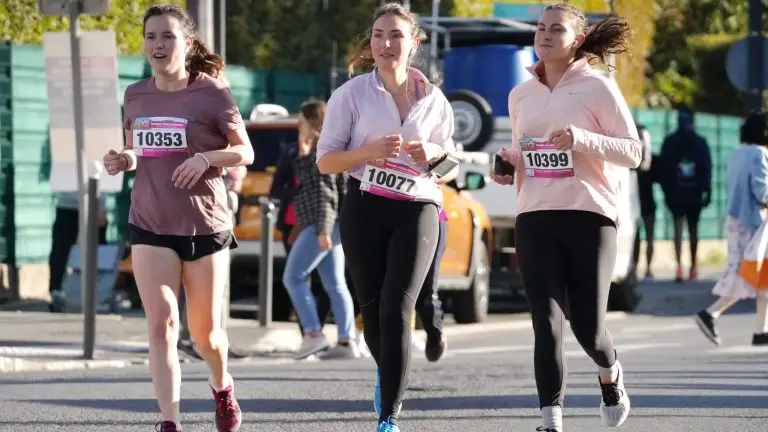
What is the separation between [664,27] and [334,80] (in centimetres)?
1840

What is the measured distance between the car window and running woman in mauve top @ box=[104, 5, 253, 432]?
9105 millimetres

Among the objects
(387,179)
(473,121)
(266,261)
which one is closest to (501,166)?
(387,179)

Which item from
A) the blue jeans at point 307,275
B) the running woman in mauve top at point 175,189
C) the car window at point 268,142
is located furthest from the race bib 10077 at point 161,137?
the car window at point 268,142

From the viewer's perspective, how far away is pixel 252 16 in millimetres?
29469

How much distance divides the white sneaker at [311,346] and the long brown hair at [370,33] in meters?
5.41

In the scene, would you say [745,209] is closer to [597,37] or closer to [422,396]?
[422,396]

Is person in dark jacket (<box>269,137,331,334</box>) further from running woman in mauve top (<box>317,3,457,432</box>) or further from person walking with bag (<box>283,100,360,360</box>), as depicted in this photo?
running woman in mauve top (<box>317,3,457,432</box>)

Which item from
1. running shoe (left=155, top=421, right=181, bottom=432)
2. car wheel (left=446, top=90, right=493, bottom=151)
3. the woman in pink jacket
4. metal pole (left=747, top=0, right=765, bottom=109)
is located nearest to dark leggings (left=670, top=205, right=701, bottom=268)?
metal pole (left=747, top=0, right=765, bottom=109)

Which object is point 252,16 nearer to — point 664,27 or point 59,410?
point 664,27

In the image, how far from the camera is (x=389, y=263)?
7.70m

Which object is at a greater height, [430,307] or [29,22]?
[29,22]

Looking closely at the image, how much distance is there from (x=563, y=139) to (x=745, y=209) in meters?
7.76

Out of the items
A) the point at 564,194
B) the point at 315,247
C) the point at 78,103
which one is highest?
the point at 564,194

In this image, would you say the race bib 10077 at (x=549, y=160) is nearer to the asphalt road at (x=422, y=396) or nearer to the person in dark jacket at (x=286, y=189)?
the asphalt road at (x=422, y=396)
